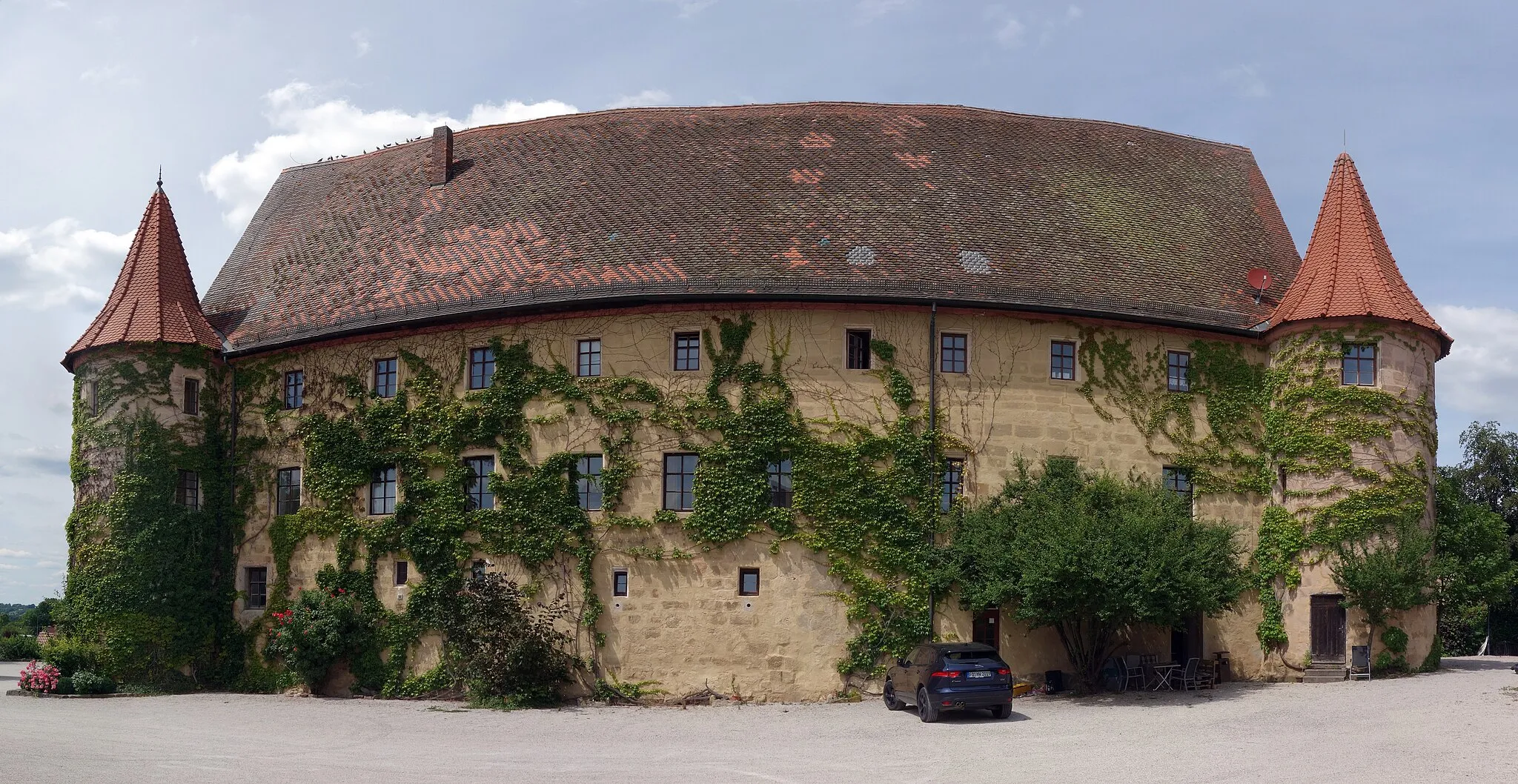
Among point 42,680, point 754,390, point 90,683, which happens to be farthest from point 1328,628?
point 42,680

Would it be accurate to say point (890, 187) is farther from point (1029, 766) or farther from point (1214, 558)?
point (1029, 766)

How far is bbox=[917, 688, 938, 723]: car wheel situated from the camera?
22.4 m

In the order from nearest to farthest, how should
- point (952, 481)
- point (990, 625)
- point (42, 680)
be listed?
point (990, 625) < point (952, 481) < point (42, 680)

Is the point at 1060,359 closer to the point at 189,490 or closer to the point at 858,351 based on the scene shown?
the point at 858,351

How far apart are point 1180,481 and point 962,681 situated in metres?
9.43

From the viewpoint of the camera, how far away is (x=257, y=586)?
104ft

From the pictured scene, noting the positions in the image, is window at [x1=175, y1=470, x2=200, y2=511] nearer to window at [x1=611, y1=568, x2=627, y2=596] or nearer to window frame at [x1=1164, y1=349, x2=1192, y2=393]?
window at [x1=611, y1=568, x2=627, y2=596]

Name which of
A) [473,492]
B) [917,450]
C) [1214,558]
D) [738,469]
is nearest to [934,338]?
[917,450]

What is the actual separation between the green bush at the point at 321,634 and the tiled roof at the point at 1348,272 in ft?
68.1

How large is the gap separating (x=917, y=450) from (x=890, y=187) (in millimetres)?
7048

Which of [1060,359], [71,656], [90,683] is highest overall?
[1060,359]

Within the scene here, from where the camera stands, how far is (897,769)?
58.7ft

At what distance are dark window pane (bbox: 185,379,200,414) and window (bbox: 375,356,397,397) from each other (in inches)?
207

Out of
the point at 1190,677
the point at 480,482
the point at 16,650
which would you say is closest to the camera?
the point at 1190,677
